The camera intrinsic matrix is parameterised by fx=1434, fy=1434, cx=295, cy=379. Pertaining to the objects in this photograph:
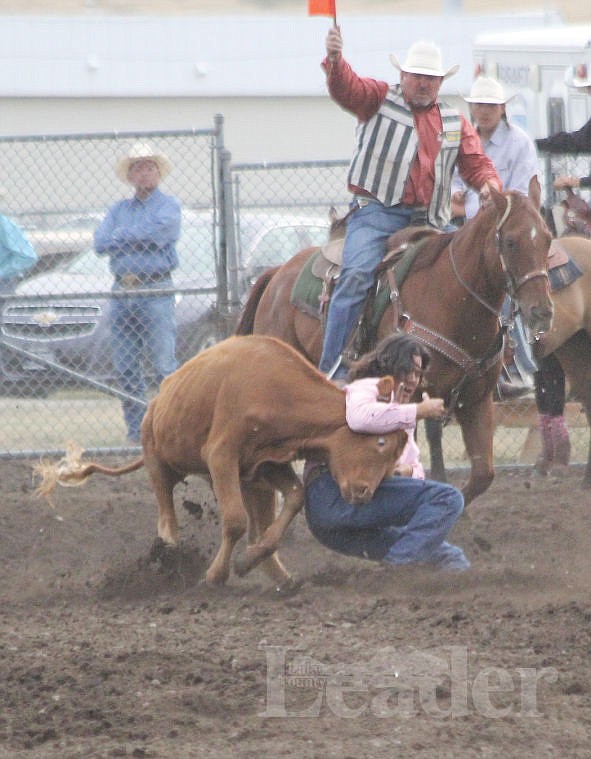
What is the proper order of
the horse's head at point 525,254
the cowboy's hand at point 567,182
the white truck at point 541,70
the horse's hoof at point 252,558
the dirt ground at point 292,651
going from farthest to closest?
the white truck at point 541,70 → the cowboy's hand at point 567,182 → the horse's head at point 525,254 → the horse's hoof at point 252,558 → the dirt ground at point 292,651

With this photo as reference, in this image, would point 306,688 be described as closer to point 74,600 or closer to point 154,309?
point 74,600

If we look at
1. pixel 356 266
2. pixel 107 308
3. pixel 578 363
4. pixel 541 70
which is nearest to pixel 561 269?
pixel 578 363

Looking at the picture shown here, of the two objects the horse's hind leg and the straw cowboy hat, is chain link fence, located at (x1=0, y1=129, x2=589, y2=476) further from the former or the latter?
the horse's hind leg

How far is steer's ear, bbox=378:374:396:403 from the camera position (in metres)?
5.77

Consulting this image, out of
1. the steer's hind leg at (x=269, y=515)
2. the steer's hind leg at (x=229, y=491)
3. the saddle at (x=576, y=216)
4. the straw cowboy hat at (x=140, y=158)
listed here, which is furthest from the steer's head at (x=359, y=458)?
the straw cowboy hat at (x=140, y=158)

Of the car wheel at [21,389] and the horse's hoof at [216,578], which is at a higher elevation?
the horse's hoof at [216,578]

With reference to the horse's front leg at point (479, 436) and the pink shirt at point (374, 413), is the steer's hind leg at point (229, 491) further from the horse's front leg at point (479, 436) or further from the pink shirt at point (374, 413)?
the horse's front leg at point (479, 436)

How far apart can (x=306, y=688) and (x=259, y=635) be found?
791 millimetres

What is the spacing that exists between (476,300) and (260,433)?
74.6 inches

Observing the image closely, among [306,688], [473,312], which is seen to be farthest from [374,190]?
[306,688]

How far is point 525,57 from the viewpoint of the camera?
624 inches

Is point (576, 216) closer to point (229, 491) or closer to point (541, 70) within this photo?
point (229, 491)

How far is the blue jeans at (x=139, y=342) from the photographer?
1025cm

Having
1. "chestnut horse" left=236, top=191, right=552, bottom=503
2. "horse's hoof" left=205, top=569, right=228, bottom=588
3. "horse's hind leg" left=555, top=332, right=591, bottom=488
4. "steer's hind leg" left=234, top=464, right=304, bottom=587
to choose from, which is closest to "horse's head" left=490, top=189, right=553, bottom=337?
"chestnut horse" left=236, top=191, right=552, bottom=503
